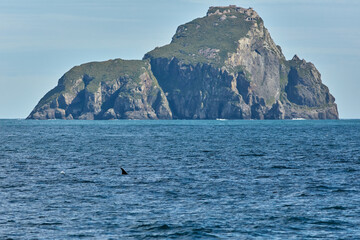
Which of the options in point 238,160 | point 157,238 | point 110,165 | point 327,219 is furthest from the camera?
point 238,160

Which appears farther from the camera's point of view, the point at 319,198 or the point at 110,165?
the point at 110,165

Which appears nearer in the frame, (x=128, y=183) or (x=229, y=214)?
(x=229, y=214)

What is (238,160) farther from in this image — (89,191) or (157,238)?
(157,238)

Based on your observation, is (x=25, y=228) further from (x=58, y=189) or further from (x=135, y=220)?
(x=58, y=189)

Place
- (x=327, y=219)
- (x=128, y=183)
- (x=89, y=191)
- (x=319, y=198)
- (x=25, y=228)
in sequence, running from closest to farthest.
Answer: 1. (x=25, y=228)
2. (x=327, y=219)
3. (x=319, y=198)
4. (x=89, y=191)
5. (x=128, y=183)

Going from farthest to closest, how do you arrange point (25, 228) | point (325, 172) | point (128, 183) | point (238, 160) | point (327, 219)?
point (238, 160) < point (325, 172) < point (128, 183) < point (327, 219) < point (25, 228)

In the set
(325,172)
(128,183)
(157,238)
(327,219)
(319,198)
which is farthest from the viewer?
(325,172)

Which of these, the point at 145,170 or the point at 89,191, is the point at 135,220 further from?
the point at 145,170

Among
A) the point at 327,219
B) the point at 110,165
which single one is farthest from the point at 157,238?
the point at 110,165

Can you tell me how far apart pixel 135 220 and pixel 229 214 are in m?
5.46

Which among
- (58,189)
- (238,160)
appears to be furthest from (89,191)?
(238,160)

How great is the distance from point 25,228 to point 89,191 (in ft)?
37.6

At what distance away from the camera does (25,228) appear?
28.9 meters

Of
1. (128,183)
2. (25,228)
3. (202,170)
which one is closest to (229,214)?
(25,228)
